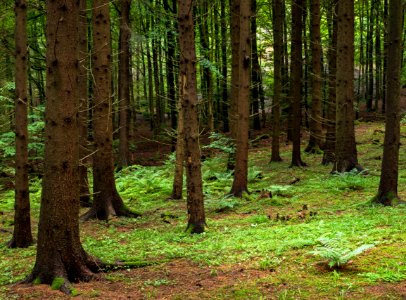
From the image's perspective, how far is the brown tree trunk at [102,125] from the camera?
9.81 meters

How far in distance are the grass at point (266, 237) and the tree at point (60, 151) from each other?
2.02 feet

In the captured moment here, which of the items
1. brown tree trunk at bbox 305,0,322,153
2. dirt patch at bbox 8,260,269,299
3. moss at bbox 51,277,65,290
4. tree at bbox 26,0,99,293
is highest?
brown tree trunk at bbox 305,0,322,153

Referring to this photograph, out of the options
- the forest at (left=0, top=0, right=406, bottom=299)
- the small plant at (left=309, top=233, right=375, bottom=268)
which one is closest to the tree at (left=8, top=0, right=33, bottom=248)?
the forest at (left=0, top=0, right=406, bottom=299)

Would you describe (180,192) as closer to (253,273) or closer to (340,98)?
(340,98)

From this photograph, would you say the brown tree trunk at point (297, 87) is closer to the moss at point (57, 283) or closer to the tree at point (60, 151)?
the tree at point (60, 151)

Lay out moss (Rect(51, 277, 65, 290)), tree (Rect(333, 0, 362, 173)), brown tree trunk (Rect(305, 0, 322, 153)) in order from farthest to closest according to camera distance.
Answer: brown tree trunk (Rect(305, 0, 322, 153)), tree (Rect(333, 0, 362, 173)), moss (Rect(51, 277, 65, 290))

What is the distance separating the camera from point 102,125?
9.89m

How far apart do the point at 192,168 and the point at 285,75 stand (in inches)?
856

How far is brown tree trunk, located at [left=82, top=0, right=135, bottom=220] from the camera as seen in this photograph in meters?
9.81

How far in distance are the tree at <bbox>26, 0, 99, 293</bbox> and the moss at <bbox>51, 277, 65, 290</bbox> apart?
12 millimetres

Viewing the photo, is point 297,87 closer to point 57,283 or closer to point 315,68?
point 315,68

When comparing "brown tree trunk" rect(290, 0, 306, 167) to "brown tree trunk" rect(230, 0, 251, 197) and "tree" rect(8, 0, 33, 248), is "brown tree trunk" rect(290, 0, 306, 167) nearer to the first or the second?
"brown tree trunk" rect(230, 0, 251, 197)

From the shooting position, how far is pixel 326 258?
5336 mm

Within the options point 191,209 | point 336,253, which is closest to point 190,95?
point 191,209
